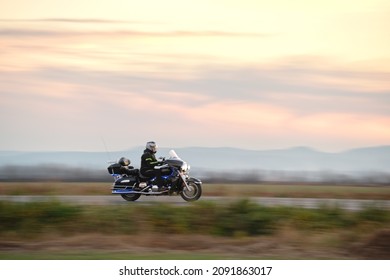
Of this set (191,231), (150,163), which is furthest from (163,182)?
(191,231)

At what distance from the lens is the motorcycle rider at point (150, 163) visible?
19828 mm

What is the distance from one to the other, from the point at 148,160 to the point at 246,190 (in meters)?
6.04

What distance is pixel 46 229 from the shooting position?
16656 mm

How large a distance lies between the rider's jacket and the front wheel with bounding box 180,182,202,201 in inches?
41.1

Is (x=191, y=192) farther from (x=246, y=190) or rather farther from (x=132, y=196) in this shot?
(x=246, y=190)

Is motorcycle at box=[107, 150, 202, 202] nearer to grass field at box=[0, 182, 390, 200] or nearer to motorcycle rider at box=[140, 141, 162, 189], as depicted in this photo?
motorcycle rider at box=[140, 141, 162, 189]

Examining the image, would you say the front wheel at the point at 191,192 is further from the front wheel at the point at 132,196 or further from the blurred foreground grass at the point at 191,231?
the blurred foreground grass at the point at 191,231

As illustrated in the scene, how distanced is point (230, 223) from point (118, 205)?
9.34 feet

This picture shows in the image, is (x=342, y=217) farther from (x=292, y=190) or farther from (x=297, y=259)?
(x=292, y=190)

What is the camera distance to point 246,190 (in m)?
25.0

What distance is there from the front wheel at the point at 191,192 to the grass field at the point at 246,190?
148 centimetres
